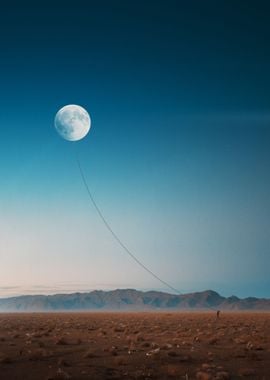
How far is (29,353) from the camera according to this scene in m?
24.3

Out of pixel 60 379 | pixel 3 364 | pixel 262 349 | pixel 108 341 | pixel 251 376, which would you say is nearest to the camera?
pixel 60 379

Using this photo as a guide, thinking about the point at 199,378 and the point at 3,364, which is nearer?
the point at 199,378

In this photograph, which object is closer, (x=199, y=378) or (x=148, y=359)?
(x=199, y=378)

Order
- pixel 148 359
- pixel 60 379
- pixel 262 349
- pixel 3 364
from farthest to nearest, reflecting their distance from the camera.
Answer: pixel 262 349 → pixel 148 359 → pixel 3 364 → pixel 60 379

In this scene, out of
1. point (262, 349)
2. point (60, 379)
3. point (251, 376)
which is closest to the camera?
point (60, 379)

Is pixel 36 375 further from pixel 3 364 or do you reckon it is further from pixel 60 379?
pixel 3 364

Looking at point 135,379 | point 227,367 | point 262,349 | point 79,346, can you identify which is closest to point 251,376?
point 227,367

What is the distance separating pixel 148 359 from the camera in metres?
22.9

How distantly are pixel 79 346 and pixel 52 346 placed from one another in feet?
5.24

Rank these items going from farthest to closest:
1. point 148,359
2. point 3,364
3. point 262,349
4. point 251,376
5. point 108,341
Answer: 1. point 108,341
2. point 262,349
3. point 148,359
4. point 3,364
5. point 251,376

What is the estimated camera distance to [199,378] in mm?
18078

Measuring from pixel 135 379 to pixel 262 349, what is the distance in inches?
515

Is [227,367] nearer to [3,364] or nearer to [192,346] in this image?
[192,346]

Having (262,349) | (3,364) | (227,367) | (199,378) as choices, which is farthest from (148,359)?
(262,349)
